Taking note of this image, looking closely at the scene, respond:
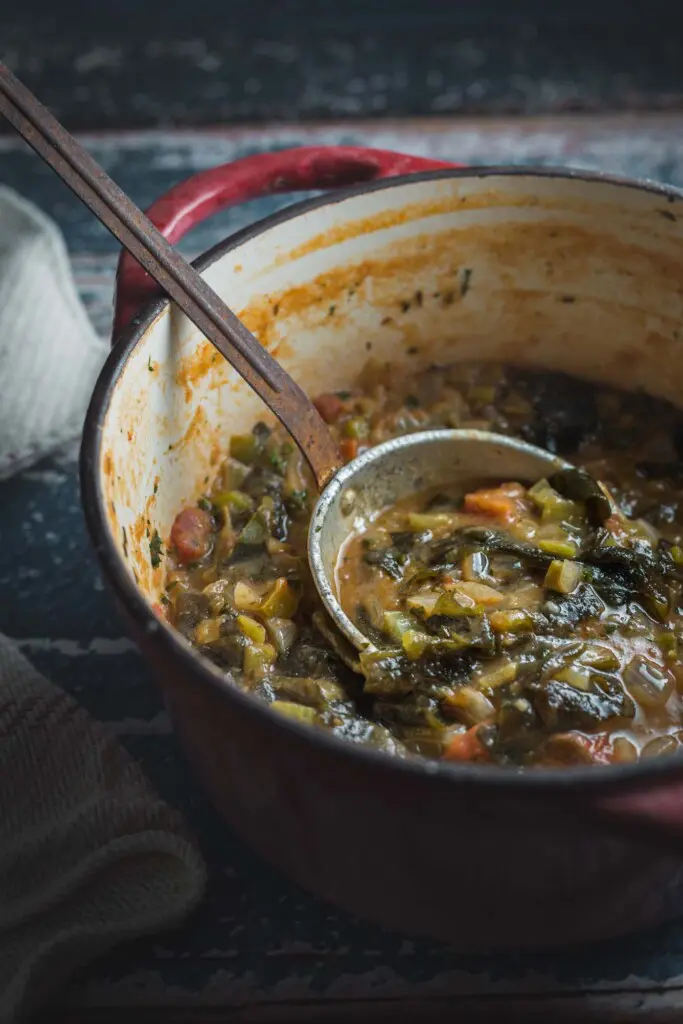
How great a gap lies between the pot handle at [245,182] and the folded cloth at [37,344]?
0.61 meters

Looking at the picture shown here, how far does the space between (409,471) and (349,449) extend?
0.14 metres

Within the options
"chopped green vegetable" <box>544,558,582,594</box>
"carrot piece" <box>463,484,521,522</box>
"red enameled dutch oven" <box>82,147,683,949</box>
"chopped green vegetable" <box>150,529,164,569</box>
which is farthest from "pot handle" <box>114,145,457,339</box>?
"chopped green vegetable" <box>544,558,582,594</box>

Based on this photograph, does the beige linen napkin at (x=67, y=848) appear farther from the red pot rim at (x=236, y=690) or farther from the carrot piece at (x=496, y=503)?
the carrot piece at (x=496, y=503)

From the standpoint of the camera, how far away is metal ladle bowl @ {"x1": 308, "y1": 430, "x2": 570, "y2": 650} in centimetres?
200

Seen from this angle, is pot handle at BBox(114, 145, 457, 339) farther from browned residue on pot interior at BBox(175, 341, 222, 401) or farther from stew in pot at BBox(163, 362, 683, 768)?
stew in pot at BBox(163, 362, 683, 768)

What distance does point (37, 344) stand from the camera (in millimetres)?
2500

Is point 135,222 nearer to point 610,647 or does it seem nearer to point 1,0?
point 610,647

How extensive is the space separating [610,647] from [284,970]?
683mm

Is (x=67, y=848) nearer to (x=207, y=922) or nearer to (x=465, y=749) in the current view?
(x=207, y=922)

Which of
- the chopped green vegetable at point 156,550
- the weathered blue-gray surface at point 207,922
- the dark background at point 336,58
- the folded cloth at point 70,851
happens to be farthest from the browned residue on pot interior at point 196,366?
the dark background at point 336,58

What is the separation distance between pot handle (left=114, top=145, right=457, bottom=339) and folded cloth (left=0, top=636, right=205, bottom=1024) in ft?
2.10

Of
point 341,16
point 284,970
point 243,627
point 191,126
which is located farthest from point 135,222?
point 341,16

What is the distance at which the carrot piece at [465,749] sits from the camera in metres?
1.64

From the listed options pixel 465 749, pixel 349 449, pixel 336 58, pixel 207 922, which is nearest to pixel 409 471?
pixel 349 449
